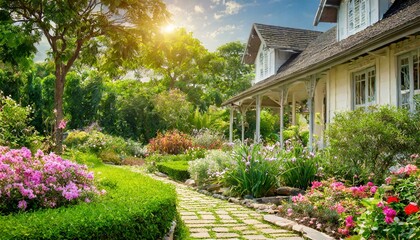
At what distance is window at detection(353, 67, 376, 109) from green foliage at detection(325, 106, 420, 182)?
2.49 meters

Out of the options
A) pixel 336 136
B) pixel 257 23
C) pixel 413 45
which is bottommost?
pixel 336 136

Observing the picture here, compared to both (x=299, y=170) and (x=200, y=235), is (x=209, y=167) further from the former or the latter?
(x=200, y=235)

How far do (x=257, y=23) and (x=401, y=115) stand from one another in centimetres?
1428

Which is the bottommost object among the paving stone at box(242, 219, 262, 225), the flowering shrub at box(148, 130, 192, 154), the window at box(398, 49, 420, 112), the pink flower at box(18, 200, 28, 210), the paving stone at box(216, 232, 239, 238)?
the paving stone at box(216, 232, 239, 238)

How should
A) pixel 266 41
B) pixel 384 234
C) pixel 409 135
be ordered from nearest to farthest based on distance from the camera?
pixel 384 234 < pixel 409 135 < pixel 266 41

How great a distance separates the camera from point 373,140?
7.42 meters

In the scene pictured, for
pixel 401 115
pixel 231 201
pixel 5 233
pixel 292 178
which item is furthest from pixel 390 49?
pixel 5 233

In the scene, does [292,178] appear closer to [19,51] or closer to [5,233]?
[5,233]

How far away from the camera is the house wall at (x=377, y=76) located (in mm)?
9250

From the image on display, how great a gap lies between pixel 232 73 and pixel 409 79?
37.3 metres

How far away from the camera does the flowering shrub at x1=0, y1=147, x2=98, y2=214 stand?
4594mm

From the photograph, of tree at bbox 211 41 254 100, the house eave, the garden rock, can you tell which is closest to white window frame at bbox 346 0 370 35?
the house eave

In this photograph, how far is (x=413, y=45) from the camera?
338 inches

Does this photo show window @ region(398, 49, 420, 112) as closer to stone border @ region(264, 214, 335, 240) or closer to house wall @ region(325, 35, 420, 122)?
house wall @ region(325, 35, 420, 122)
